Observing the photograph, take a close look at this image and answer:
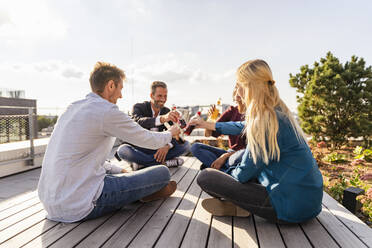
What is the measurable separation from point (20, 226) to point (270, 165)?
185cm

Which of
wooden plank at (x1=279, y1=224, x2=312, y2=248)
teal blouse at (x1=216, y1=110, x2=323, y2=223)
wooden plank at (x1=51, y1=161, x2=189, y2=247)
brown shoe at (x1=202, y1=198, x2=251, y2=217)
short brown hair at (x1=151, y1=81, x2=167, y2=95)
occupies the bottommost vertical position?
wooden plank at (x1=51, y1=161, x2=189, y2=247)

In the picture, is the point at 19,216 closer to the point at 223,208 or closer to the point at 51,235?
the point at 51,235

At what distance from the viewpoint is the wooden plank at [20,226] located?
1541mm

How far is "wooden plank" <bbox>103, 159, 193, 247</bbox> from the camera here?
1.43 metres

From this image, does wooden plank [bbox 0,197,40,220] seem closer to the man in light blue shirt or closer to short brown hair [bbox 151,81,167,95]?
the man in light blue shirt

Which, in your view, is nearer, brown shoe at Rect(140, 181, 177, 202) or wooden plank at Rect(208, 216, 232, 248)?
wooden plank at Rect(208, 216, 232, 248)

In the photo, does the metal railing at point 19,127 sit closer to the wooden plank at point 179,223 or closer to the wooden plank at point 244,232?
the wooden plank at point 179,223

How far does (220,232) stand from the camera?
61.6 inches

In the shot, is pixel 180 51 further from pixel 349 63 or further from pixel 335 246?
pixel 335 246

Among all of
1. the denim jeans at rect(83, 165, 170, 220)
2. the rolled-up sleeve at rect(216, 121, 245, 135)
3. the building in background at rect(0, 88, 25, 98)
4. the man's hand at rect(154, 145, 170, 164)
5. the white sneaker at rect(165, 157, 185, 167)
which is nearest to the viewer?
the denim jeans at rect(83, 165, 170, 220)

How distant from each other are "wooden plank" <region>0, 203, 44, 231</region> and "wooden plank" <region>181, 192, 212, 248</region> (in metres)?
1.34

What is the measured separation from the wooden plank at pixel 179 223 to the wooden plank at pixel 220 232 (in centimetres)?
19

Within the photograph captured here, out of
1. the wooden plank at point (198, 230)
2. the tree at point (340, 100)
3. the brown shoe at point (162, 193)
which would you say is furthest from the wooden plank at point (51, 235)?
the tree at point (340, 100)

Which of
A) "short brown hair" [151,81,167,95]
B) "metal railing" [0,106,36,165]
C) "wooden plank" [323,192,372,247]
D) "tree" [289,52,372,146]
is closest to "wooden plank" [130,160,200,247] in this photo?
"wooden plank" [323,192,372,247]
